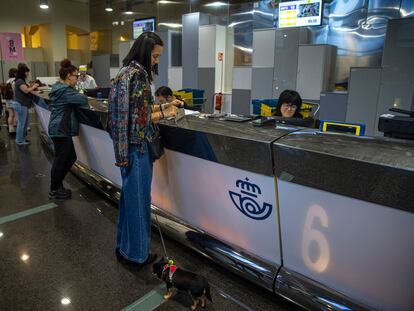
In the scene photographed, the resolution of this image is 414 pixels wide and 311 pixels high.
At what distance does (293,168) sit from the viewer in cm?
162

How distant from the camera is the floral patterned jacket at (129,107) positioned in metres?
1.92

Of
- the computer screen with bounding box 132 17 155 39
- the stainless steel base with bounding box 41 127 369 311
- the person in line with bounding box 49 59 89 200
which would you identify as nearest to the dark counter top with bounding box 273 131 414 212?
the stainless steel base with bounding box 41 127 369 311

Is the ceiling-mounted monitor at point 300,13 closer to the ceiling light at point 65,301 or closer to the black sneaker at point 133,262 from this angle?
the black sneaker at point 133,262

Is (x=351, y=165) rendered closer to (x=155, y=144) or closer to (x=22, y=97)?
(x=155, y=144)

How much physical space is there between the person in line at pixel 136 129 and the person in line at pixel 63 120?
4.83 ft

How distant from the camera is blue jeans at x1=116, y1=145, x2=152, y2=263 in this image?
6.72ft

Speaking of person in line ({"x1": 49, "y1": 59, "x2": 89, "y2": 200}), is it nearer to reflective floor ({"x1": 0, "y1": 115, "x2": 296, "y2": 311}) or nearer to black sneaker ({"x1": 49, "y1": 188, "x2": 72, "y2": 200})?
black sneaker ({"x1": 49, "y1": 188, "x2": 72, "y2": 200})

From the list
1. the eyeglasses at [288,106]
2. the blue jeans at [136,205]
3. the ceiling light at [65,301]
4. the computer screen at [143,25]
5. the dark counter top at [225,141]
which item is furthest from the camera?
the computer screen at [143,25]

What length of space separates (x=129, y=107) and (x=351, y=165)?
4.03 ft

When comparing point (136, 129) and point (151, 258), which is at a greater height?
point (136, 129)

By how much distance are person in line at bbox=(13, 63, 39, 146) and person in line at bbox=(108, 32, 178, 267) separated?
15.2 ft

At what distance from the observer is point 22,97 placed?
19.8 ft

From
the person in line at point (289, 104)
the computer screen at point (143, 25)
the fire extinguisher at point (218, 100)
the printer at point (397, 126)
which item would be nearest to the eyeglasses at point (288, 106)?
the person in line at point (289, 104)

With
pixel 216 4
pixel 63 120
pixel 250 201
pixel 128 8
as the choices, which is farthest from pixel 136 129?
pixel 128 8
